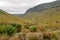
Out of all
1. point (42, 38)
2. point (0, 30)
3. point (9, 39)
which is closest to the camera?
point (9, 39)

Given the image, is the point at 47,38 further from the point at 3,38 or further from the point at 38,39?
the point at 3,38

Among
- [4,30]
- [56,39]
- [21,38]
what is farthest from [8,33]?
[56,39]

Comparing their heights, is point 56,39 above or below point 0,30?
below

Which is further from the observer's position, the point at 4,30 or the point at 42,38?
the point at 4,30

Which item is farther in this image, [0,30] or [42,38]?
[0,30]

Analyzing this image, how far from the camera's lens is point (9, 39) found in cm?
1561

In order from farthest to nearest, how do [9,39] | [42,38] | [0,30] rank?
[0,30], [42,38], [9,39]

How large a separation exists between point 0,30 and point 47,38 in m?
Answer: 4.51

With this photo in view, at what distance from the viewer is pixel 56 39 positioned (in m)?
18.8


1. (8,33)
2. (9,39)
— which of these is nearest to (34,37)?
(9,39)

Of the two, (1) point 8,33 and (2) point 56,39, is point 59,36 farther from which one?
(1) point 8,33

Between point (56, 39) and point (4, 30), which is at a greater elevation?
point (4, 30)

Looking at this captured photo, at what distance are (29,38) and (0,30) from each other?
3.94m

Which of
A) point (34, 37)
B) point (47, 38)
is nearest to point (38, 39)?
point (34, 37)
